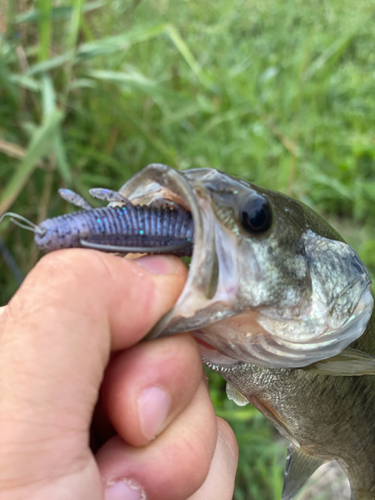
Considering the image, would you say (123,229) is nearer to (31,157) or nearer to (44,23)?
(31,157)

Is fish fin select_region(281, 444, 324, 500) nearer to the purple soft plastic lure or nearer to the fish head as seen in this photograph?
the fish head

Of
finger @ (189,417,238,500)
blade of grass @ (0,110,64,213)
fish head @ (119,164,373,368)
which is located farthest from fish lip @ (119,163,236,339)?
blade of grass @ (0,110,64,213)

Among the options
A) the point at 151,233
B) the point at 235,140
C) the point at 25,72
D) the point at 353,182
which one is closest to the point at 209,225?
the point at 151,233

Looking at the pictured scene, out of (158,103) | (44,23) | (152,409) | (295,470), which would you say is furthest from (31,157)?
(295,470)

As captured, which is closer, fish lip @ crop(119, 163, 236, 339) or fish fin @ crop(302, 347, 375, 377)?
fish lip @ crop(119, 163, 236, 339)

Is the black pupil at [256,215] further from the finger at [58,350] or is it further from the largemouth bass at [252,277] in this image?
the finger at [58,350]

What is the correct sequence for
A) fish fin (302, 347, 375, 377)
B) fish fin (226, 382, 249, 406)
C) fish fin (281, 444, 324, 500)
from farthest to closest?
1. fish fin (281, 444, 324, 500)
2. fish fin (226, 382, 249, 406)
3. fish fin (302, 347, 375, 377)

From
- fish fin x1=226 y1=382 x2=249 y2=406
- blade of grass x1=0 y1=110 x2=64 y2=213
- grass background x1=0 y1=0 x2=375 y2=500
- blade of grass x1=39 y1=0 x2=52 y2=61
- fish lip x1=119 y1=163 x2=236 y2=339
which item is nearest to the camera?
fish lip x1=119 y1=163 x2=236 y2=339
